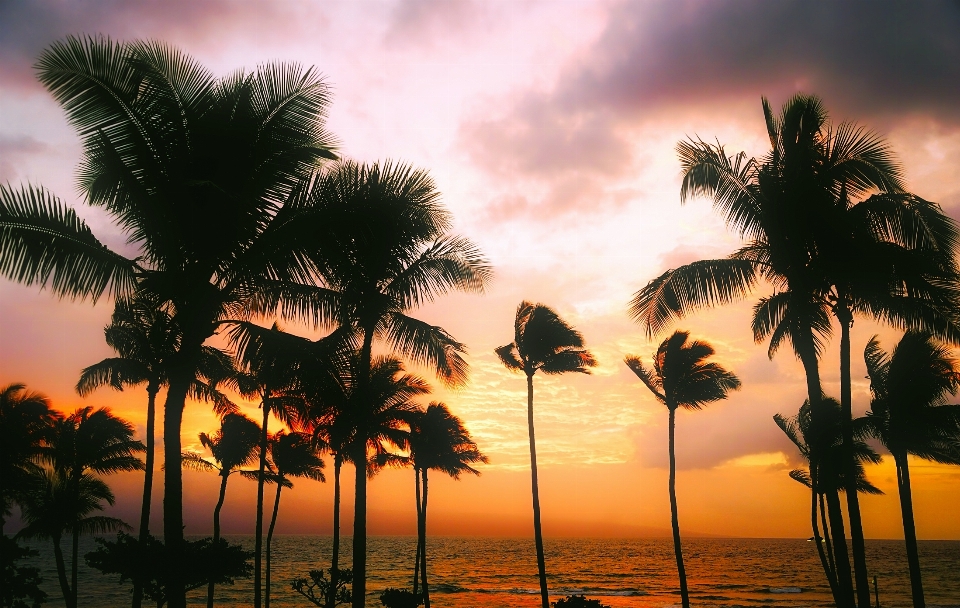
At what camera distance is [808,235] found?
12.5m

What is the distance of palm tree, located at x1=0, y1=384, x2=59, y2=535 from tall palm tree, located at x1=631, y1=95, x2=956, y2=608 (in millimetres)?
26346

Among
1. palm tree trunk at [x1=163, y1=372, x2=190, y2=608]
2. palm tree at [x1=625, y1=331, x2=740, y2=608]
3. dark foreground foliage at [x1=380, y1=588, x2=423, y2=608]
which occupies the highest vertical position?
palm tree at [x1=625, y1=331, x2=740, y2=608]

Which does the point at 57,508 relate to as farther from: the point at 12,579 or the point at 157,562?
the point at 157,562

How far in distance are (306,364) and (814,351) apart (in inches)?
398

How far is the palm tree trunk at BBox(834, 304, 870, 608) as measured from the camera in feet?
40.1

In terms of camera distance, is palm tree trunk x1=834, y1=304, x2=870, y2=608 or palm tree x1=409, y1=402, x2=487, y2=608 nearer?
palm tree trunk x1=834, y1=304, x2=870, y2=608

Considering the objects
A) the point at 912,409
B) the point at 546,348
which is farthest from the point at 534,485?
the point at 912,409

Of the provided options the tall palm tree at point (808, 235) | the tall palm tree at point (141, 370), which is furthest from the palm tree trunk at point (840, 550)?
the tall palm tree at point (141, 370)

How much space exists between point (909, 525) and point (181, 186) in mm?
25536

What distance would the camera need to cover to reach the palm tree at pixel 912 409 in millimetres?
23141

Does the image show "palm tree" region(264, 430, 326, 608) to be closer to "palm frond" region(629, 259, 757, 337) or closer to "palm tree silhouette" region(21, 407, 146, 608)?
"palm tree silhouette" region(21, 407, 146, 608)

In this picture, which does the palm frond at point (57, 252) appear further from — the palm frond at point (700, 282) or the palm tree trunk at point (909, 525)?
the palm tree trunk at point (909, 525)

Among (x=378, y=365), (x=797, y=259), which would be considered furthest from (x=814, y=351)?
(x=378, y=365)

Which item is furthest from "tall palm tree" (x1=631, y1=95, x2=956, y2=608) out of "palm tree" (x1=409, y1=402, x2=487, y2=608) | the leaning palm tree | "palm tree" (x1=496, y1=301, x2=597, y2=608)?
the leaning palm tree
